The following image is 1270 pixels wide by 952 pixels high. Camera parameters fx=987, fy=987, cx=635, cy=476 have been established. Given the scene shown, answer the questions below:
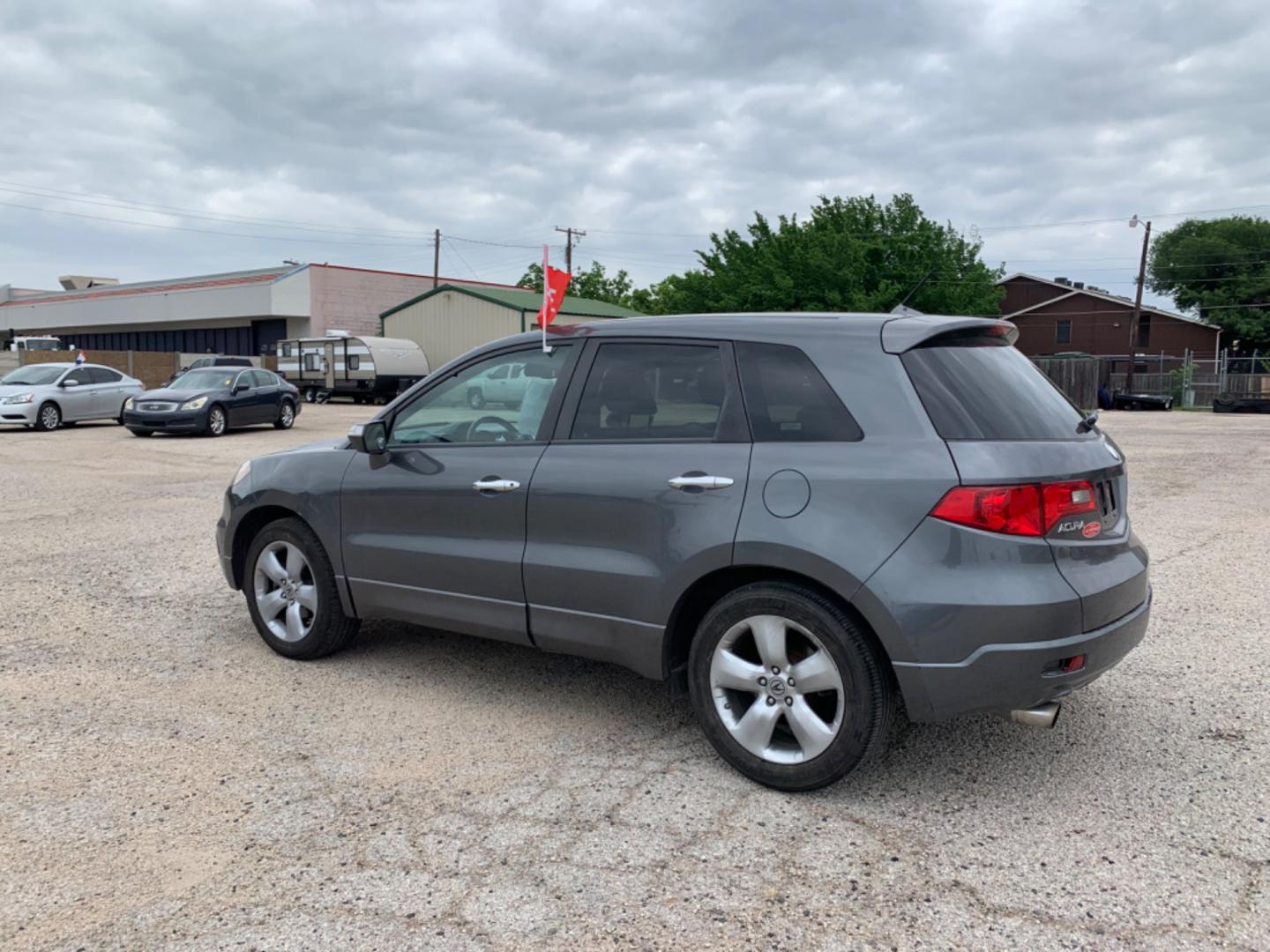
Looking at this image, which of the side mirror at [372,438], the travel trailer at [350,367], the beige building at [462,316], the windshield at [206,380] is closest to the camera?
the side mirror at [372,438]

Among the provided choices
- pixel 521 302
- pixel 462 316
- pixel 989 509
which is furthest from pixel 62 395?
pixel 521 302

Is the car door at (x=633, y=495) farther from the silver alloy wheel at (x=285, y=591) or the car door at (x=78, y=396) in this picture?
the car door at (x=78, y=396)

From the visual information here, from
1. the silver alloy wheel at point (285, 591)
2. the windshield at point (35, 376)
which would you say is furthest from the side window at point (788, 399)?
the windshield at point (35, 376)

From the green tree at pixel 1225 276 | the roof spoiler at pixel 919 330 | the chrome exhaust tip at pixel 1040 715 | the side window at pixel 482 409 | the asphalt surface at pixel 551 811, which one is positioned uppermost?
the green tree at pixel 1225 276

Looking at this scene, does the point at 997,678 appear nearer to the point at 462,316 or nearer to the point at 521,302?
the point at 462,316

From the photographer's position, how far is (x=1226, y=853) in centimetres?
313

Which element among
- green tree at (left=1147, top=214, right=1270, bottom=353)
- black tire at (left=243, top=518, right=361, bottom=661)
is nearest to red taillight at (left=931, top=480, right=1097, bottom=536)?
black tire at (left=243, top=518, right=361, bottom=661)

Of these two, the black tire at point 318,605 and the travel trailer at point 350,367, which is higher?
the travel trailer at point 350,367

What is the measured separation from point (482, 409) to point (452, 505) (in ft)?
1.58

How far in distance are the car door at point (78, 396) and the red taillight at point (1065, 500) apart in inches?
882

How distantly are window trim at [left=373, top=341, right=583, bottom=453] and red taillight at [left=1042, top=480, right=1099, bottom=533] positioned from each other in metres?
1.95

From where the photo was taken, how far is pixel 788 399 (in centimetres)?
364

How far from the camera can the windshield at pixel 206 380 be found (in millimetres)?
20375

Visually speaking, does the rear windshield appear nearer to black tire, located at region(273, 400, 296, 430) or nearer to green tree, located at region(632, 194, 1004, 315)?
black tire, located at region(273, 400, 296, 430)
